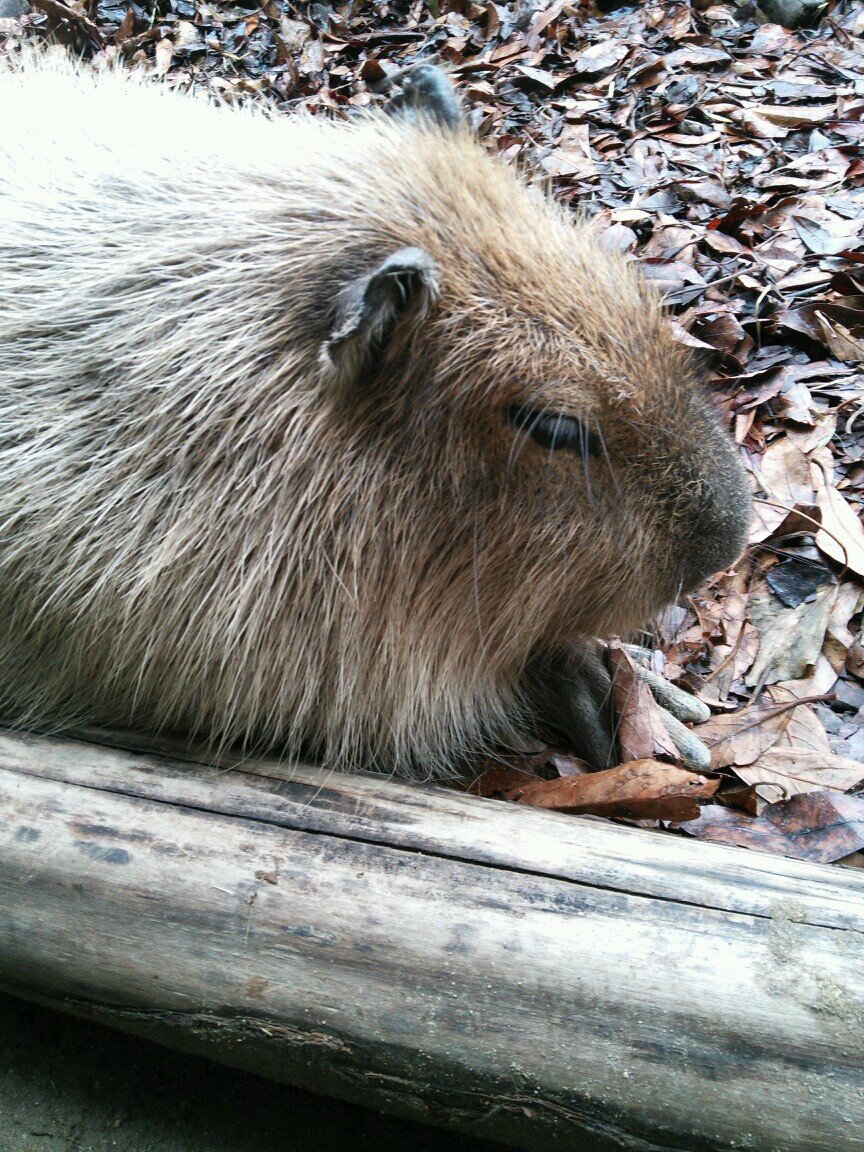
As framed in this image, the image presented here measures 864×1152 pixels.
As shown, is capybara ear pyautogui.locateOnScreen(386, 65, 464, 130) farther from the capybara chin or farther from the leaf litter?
the leaf litter

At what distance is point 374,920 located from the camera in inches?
87.3

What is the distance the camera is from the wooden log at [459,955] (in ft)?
6.52

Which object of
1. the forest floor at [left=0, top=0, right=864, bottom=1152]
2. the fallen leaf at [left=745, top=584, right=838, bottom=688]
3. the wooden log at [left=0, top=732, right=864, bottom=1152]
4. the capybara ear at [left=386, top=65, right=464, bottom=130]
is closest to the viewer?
the wooden log at [left=0, top=732, right=864, bottom=1152]

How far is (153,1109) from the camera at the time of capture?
269 centimetres

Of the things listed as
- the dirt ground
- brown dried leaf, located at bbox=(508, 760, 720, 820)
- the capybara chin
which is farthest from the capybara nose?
the dirt ground

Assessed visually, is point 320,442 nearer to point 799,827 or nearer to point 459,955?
point 459,955

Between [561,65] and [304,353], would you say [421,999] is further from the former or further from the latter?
[561,65]

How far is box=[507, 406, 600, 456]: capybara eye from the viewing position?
8.39ft

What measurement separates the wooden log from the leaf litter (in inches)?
26.0

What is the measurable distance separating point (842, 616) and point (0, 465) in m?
2.94

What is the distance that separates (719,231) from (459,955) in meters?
4.23

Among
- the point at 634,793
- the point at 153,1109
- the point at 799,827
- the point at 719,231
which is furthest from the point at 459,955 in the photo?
the point at 719,231

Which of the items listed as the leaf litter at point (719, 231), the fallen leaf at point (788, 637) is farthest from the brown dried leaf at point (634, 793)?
the fallen leaf at point (788, 637)

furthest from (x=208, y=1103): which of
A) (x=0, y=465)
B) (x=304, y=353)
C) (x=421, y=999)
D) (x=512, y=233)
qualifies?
(x=512, y=233)
